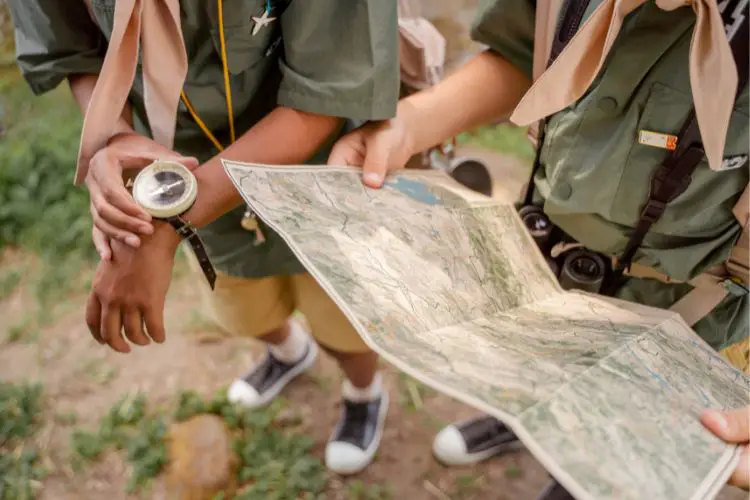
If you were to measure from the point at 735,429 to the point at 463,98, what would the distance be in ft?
2.26

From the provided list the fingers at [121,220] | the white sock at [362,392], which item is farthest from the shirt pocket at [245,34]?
the white sock at [362,392]

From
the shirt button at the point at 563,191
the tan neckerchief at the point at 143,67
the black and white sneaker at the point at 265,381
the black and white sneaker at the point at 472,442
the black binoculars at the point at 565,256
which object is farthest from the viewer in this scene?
the black and white sneaker at the point at 265,381

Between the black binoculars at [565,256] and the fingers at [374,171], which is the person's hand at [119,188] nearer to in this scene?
the fingers at [374,171]

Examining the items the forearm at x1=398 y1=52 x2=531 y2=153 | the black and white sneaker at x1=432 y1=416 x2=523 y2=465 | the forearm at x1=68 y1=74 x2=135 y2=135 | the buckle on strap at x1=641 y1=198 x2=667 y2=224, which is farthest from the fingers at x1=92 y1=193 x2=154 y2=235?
the black and white sneaker at x1=432 y1=416 x2=523 y2=465

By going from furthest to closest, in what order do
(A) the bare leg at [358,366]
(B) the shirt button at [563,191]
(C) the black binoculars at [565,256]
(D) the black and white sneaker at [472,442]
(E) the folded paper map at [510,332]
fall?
(D) the black and white sneaker at [472,442] → (A) the bare leg at [358,366] → (C) the black binoculars at [565,256] → (B) the shirt button at [563,191] → (E) the folded paper map at [510,332]

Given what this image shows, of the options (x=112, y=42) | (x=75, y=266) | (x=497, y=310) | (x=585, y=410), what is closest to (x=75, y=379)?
(x=75, y=266)

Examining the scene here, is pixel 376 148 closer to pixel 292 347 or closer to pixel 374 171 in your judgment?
pixel 374 171

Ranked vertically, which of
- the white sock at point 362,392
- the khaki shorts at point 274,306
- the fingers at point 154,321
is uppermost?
the fingers at point 154,321

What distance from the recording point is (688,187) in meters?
0.82

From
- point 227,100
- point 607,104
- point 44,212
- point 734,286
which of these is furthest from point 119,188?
point 44,212

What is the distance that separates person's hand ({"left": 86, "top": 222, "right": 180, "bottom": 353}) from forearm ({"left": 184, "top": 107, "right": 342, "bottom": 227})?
0.07m

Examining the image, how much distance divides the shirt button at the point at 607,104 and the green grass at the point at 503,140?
7.52 ft

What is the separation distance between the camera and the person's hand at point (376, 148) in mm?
945

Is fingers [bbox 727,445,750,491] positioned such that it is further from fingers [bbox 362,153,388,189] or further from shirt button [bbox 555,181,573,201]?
fingers [bbox 362,153,388,189]
